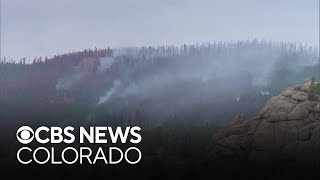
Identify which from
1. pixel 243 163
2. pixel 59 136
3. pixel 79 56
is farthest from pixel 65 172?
pixel 243 163

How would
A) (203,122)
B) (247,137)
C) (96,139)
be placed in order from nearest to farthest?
1. (96,139)
2. (203,122)
3. (247,137)

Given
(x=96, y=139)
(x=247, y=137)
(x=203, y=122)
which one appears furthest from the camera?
(x=247, y=137)

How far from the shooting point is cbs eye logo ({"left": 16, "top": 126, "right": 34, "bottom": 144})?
103 ft

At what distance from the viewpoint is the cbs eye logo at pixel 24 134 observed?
1236 inches

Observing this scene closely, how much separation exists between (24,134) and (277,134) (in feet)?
46.6

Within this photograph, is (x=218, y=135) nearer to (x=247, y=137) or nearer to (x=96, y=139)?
(x=247, y=137)

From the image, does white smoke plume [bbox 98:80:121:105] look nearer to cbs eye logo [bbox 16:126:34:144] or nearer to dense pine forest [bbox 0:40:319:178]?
dense pine forest [bbox 0:40:319:178]

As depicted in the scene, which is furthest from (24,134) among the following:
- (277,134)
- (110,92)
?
(277,134)

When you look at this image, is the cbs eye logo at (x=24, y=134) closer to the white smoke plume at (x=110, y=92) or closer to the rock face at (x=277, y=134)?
the white smoke plume at (x=110, y=92)

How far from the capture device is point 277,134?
36188 mm

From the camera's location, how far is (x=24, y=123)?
3180 cm

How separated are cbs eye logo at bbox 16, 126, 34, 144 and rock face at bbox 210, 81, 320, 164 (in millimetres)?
10472

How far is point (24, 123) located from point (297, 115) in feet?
51.8

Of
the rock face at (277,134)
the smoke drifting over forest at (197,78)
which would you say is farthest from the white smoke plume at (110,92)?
the rock face at (277,134)
